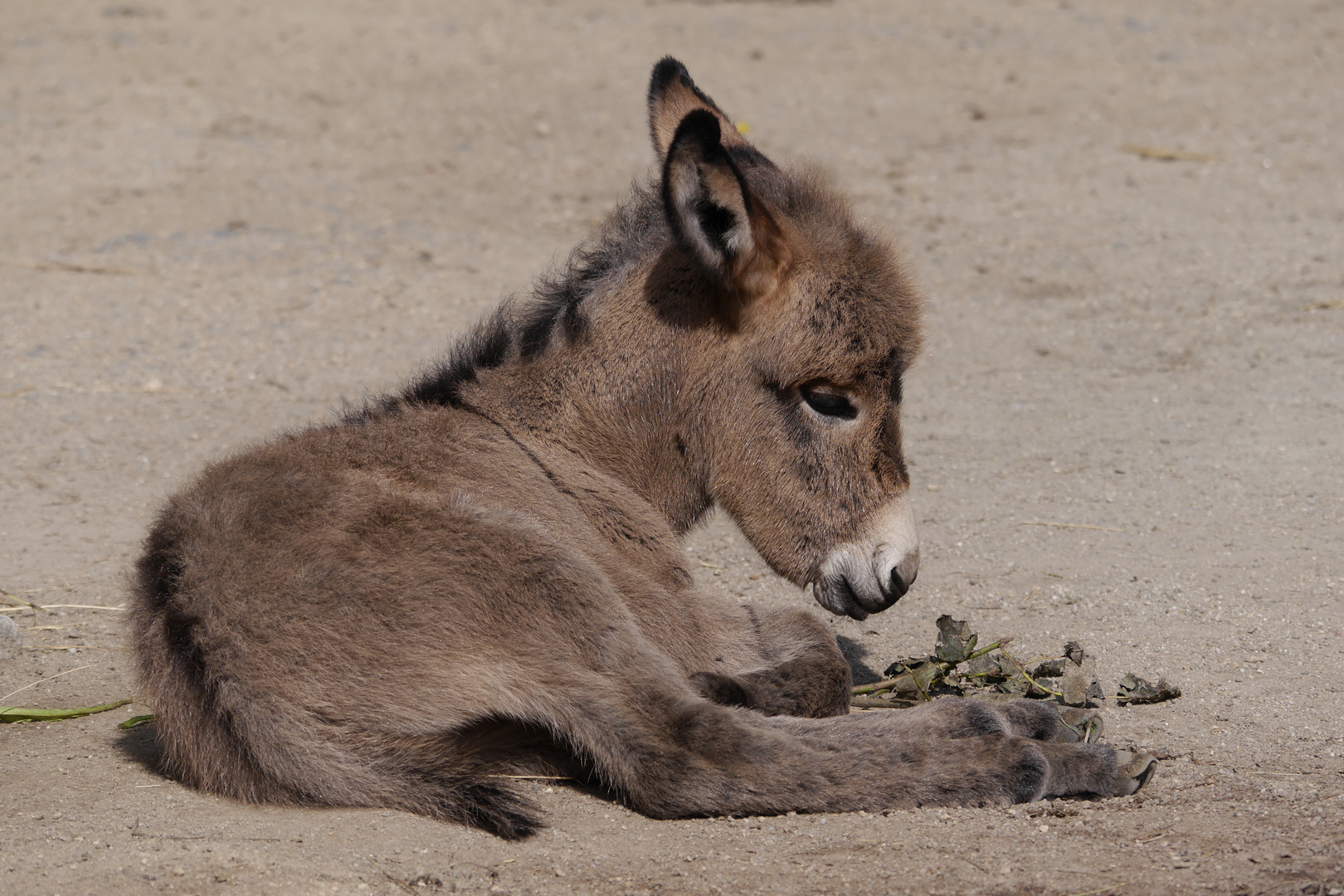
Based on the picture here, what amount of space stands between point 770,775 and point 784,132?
900 centimetres

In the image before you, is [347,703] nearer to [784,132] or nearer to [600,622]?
[600,622]

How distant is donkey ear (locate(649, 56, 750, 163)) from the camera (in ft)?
16.6

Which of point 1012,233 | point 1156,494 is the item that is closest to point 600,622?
point 1156,494

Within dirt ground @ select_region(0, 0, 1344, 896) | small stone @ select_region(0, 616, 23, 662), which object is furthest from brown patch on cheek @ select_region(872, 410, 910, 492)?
small stone @ select_region(0, 616, 23, 662)

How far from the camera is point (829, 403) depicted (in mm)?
4461

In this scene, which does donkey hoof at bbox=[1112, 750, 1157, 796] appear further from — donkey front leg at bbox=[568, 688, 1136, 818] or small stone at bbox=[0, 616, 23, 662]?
small stone at bbox=[0, 616, 23, 662]

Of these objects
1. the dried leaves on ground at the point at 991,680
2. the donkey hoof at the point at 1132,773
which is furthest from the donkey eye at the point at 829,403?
the donkey hoof at the point at 1132,773

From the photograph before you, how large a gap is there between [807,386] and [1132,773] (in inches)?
64.7

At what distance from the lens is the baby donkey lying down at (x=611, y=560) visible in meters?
3.80

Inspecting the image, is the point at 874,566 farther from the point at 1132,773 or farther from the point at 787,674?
the point at 1132,773

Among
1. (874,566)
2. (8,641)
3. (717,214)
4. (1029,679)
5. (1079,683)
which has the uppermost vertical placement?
(717,214)

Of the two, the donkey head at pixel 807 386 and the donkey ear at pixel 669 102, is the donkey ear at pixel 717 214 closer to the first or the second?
the donkey head at pixel 807 386

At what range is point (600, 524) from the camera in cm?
452

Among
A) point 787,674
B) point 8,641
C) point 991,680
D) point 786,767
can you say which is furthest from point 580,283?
point 8,641
